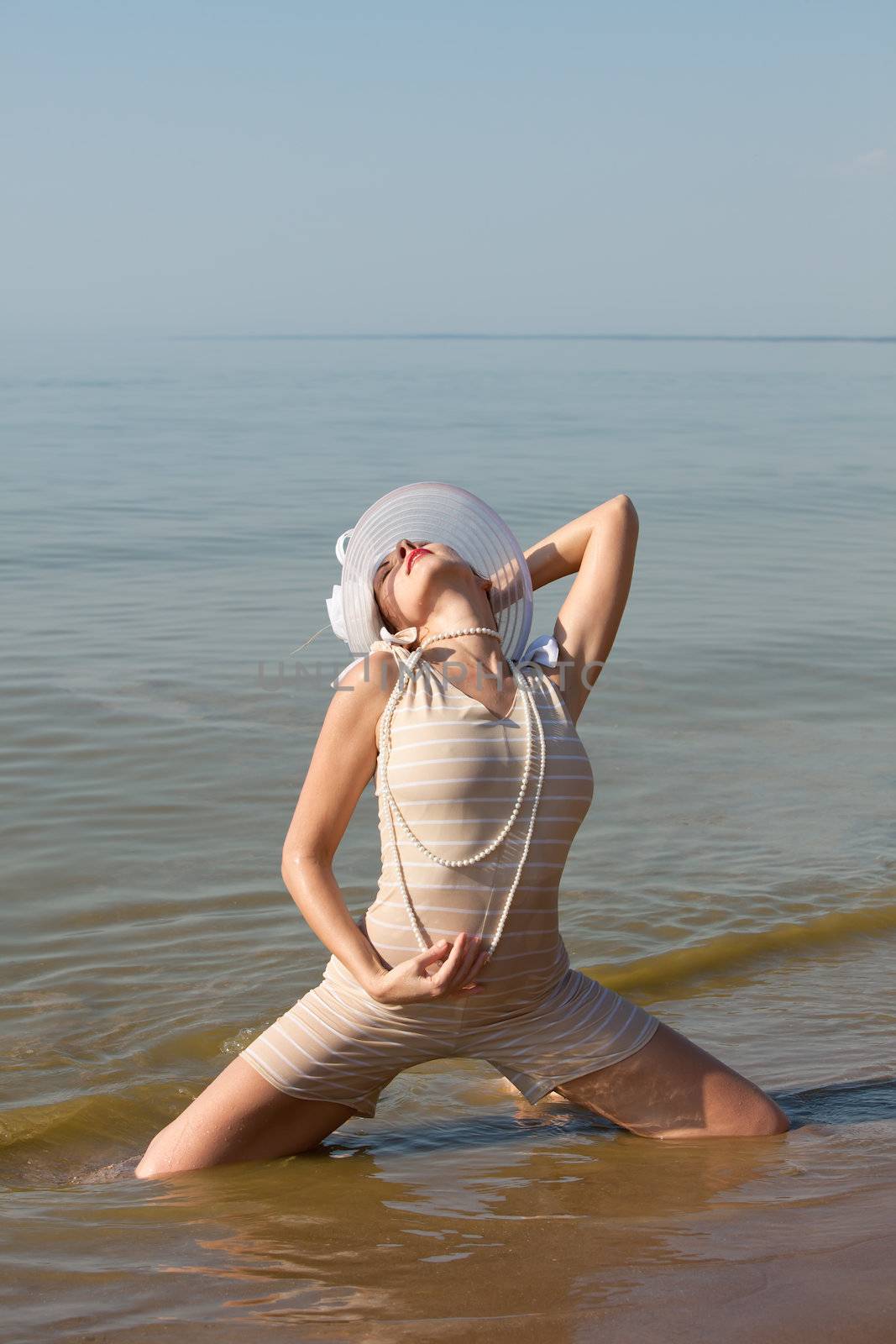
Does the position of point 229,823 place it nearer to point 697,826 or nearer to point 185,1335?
point 697,826

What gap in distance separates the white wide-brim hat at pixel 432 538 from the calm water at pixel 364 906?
1412 millimetres

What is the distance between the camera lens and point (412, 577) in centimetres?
388

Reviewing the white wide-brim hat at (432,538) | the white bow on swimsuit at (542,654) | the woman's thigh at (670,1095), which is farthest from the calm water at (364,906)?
the white wide-brim hat at (432,538)

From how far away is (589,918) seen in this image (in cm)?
A: 623

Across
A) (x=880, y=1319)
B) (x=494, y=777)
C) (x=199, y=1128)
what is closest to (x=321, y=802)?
(x=494, y=777)

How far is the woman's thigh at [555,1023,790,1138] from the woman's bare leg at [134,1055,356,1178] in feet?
2.30

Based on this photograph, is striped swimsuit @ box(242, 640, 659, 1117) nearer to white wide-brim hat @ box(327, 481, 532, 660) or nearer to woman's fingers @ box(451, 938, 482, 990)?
woman's fingers @ box(451, 938, 482, 990)

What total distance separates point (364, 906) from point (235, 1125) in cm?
244

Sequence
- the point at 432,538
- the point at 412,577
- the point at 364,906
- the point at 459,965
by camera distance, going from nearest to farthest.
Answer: the point at 459,965 < the point at 412,577 < the point at 432,538 < the point at 364,906

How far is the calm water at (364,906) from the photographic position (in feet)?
10.1

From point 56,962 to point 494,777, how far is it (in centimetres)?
271

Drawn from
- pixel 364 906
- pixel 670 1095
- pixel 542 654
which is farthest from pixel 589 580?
pixel 364 906

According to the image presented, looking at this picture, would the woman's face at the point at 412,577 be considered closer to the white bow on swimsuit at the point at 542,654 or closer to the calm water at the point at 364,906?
the white bow on swimsuit at the point at 542,654

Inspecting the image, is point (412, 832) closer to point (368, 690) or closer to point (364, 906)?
point (368, 690)
